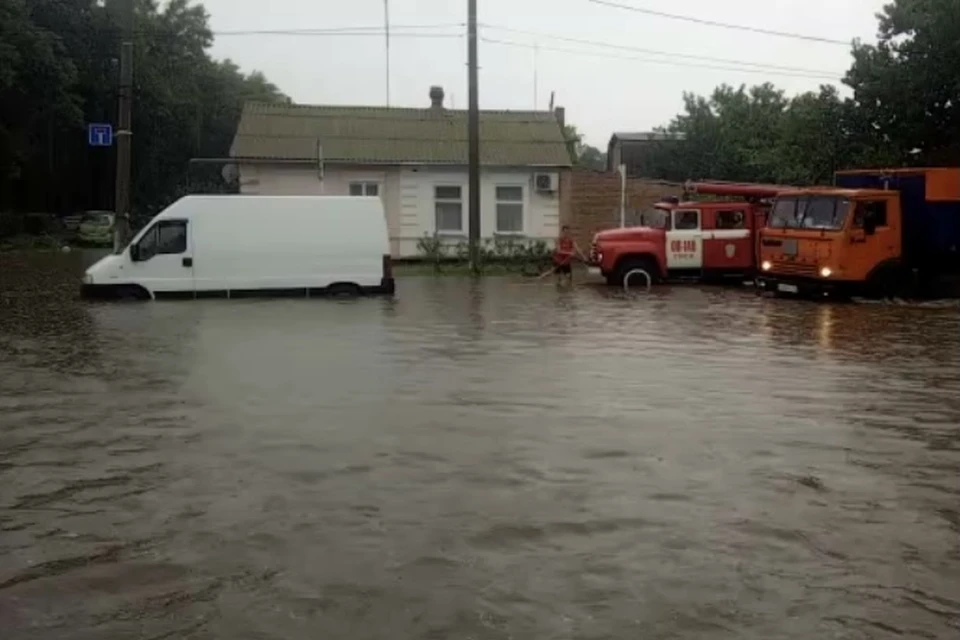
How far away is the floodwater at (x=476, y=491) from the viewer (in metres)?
5.28

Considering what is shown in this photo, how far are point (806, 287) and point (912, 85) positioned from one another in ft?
27.8

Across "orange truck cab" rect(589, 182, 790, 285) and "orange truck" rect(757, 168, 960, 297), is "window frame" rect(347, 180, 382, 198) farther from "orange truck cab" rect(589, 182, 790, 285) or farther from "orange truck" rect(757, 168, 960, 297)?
"orange truck" rect(757, 168, 960, 297)

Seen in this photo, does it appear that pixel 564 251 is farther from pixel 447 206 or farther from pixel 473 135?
pixel 447 206

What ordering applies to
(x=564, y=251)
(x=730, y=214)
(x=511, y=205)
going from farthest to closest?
1. (x=511, y=205)
2. (x=564, y=251)
3. (x=730, y=214)

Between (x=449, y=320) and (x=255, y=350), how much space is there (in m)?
4.86

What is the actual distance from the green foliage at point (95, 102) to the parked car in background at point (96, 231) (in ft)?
12.5

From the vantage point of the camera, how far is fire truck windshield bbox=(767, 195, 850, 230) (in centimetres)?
2334

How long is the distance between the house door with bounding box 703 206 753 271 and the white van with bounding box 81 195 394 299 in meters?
8.51

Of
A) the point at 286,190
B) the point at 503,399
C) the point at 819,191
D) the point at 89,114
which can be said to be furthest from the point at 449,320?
the point at 89,114

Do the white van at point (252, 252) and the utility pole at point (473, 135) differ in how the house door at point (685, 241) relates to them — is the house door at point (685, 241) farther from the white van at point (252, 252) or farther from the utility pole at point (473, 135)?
the white van at point (252, 252)

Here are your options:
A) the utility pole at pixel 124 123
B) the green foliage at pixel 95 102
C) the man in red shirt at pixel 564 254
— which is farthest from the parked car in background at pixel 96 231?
the man in red shirt at pixel 564 254

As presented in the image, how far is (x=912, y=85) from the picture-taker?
29.0 metres

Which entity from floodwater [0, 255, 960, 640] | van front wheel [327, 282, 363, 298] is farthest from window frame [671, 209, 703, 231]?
floodwater [0, 255, 960, 640]

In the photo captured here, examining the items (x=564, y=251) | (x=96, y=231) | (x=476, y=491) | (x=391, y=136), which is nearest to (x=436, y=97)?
(x=391, y=136)
